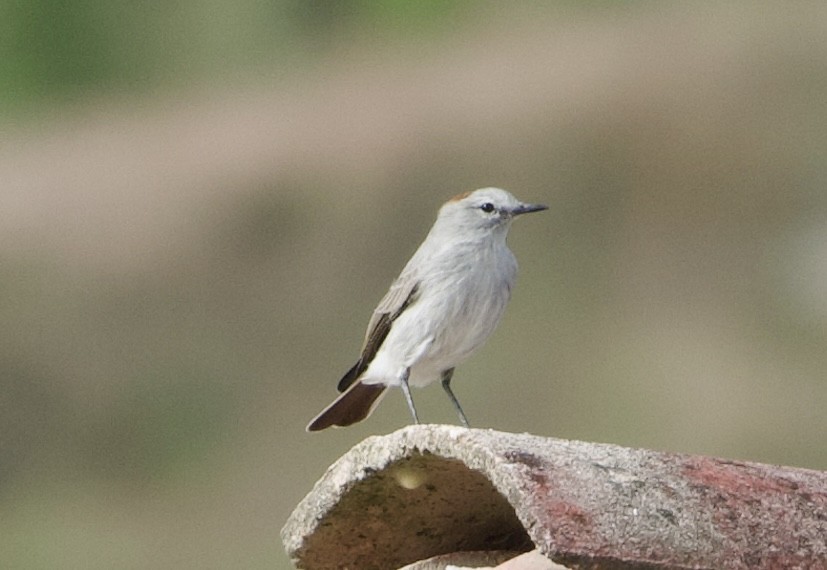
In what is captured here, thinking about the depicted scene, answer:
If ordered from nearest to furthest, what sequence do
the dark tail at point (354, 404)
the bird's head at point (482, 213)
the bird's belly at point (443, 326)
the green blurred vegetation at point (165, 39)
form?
the bird's belly at point (443, 326)
the dark tail at point (354, 404)
the bird's head at point (482, 213)
the green blurred vegetation at point (165, 39)

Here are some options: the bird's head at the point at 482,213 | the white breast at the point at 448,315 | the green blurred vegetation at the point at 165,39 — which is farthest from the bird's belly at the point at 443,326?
the green blurred vegetation at the point at 165,39

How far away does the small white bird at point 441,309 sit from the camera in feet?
18.1

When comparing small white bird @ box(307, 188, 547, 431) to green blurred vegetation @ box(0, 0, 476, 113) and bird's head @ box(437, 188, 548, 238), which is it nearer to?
bird's head @ box(437, 188, 548, 238)

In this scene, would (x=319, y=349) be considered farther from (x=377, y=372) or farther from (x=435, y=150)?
(x=377, y=372)

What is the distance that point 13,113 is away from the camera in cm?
1147

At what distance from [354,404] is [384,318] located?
1.01 feet

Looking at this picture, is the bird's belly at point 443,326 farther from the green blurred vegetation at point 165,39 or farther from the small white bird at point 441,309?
the green blurred vegetation at point 165,39

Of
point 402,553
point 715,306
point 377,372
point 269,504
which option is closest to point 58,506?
point 269,504

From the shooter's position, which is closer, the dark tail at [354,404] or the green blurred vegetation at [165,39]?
the dark tail at [354,404]

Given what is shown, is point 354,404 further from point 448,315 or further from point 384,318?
point 448,315

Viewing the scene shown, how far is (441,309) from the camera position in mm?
5504

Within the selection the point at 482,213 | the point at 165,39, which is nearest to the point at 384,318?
the point at 482,213

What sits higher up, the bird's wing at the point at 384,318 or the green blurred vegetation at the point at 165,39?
the green blurred vegetation at the point at 165,39

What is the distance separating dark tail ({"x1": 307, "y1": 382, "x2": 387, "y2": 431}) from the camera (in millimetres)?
5637
